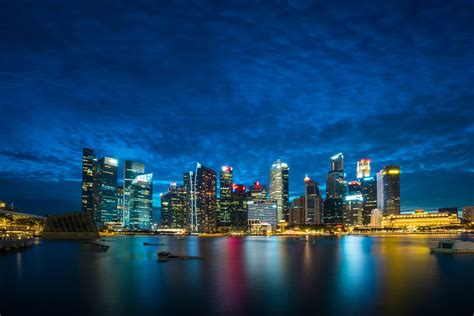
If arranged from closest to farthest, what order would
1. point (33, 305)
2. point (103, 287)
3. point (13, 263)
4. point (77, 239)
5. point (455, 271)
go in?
point (33, 305) < point (103, 287) < point (455, 271) < point (13, 263) < point (77, 239)

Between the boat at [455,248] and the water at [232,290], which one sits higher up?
the water at [232,290]

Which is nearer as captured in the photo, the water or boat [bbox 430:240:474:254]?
the water

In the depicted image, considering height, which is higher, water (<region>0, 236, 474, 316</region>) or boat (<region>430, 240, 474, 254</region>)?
water (<region>0, 236, 474, 316</region>)

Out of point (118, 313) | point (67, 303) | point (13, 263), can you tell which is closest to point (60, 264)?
point (13, 263)

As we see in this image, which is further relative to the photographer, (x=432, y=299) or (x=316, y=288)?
(x=316, y=288)

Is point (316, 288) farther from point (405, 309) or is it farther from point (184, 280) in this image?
point (184, 280)

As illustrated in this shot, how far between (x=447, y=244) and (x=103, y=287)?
247 ft

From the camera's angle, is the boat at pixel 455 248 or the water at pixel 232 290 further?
the boat at pixel 455 248

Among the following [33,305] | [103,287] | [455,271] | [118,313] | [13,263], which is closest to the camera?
[118,313]

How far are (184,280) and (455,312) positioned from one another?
26179 millimetres

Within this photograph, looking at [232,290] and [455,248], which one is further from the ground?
[232,290]

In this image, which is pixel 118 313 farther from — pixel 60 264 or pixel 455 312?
pixel 60 264

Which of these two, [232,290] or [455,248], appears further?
[455,248]

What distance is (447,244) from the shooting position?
90.8 m
